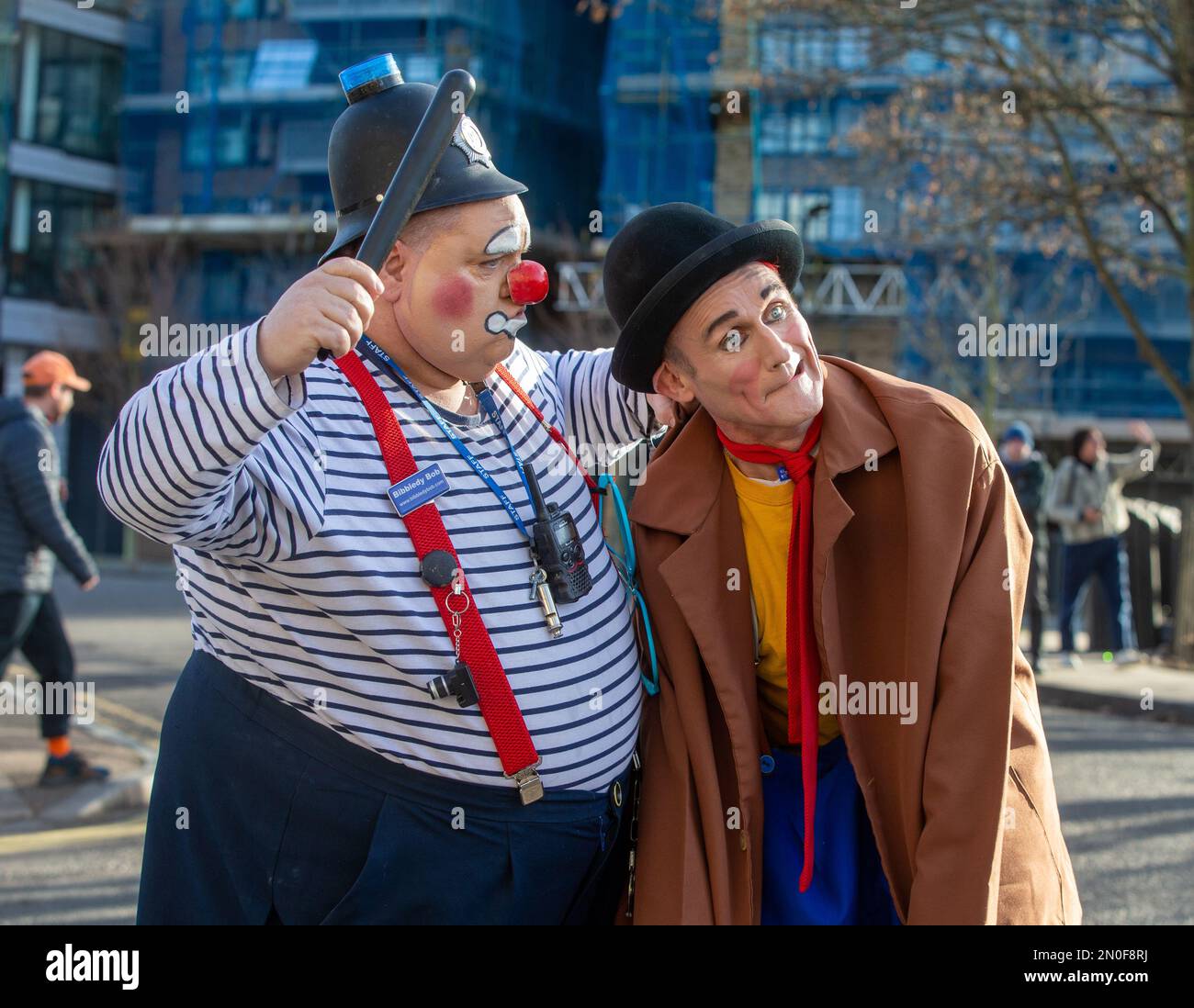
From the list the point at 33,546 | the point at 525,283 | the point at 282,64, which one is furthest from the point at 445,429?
the point at 282,64

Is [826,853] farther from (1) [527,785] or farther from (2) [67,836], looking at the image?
(2) [67,836]

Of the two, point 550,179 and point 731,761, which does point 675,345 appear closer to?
point 731,761

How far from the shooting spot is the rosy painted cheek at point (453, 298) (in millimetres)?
2402

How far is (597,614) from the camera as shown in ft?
8.17

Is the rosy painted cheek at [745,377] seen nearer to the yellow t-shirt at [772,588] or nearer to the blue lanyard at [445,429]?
the yellow t-shirt at [772,588]

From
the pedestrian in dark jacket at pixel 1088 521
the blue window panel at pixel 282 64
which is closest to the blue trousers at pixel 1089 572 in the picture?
the pedestrian in dark jacket at pixel 1088 521

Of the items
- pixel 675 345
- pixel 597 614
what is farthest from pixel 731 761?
pixel 675 345

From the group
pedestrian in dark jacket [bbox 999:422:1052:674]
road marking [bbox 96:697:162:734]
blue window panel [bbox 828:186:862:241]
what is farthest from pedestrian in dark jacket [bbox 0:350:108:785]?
blue window panel [bbox 828:186:862:241]

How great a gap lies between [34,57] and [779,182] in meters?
18.0

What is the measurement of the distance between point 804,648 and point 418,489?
29.3 inches

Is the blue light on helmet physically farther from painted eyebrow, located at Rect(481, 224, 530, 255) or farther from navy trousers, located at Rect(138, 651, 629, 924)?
navy trousers, located at Rect(138, 651, 629, 924)

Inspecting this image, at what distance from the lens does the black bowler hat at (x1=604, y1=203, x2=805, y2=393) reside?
2.49 metres

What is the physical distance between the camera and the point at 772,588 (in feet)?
8.44

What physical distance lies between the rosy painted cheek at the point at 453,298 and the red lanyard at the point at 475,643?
220mm
